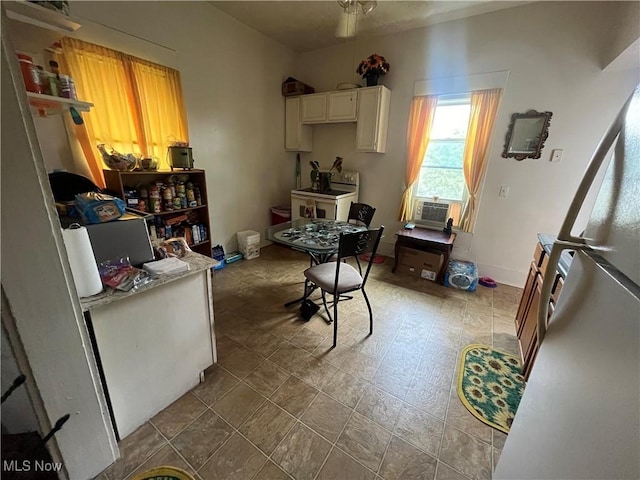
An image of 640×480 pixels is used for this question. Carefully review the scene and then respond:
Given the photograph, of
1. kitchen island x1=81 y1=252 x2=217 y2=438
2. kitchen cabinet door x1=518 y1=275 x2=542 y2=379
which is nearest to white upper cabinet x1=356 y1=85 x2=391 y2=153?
kitchen cabinet door x1=518 y1=275 x2=542 y2=379

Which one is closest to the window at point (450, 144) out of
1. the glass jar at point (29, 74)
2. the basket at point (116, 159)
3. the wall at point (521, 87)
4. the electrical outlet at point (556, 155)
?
the wall at point (521, 87)

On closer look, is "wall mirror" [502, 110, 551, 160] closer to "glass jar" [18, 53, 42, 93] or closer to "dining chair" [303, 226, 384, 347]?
"dining chair" [303, 226, 384, 347]

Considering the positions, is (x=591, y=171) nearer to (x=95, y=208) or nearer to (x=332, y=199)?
(x=95, y=208)

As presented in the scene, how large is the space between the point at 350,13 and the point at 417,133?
1.45 meters

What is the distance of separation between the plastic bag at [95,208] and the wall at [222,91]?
1.22 meters

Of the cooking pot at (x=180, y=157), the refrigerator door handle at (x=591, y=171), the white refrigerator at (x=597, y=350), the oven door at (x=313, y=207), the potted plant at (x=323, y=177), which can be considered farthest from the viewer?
the potted plant at (x=323, y=177)

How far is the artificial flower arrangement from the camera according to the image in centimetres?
308

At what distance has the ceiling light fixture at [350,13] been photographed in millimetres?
2154

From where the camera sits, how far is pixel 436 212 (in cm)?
328

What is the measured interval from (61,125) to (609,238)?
3.17 meters

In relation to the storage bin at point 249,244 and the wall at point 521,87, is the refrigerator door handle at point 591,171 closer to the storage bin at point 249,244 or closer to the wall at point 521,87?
the wall at point 521,87

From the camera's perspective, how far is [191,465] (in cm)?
117

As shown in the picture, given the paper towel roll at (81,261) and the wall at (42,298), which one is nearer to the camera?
the wall at (42,298)

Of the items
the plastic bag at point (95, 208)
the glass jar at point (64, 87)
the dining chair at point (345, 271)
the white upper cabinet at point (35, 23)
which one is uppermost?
the white upper cabinet at point (35, 23)
